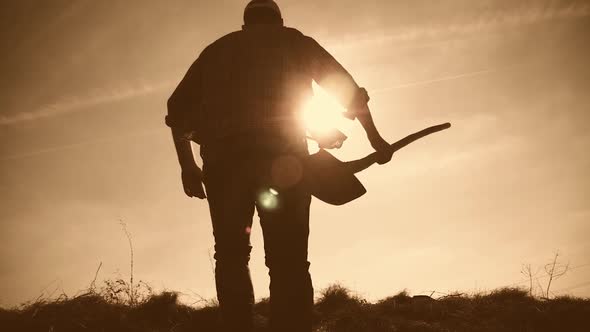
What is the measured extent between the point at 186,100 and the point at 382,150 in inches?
53.9

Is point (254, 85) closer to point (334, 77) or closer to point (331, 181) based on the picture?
point (334, 77)

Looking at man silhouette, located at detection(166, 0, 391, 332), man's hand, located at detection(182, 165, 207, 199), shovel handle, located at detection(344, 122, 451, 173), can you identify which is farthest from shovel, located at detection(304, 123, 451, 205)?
man's hand, located at detection(182, 165, 207, 199)

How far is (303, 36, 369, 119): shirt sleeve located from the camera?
8.96 ft

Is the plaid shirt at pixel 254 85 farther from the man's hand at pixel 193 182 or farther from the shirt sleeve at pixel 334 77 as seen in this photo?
the man's hand at pixel 193 182

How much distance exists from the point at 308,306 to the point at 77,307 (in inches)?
121

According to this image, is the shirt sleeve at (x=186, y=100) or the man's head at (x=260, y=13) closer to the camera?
the shirt sleeve at (x=186, y=100)

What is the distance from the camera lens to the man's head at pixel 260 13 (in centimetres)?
282

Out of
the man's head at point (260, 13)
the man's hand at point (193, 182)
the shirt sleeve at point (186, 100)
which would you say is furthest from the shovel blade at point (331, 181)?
the man's head at point (260, 13)

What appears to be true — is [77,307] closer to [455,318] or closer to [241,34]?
[241,34]

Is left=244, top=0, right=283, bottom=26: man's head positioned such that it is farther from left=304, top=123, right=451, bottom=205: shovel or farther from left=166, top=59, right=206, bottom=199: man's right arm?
left=304, top=123, right=451, bottom=205: shovel

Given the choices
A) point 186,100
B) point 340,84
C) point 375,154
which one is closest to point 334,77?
point 340,84

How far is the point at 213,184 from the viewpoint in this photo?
2.32 m

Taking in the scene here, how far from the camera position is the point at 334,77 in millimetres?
2744

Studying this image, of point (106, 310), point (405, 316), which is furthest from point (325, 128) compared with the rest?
point (405, 316)
